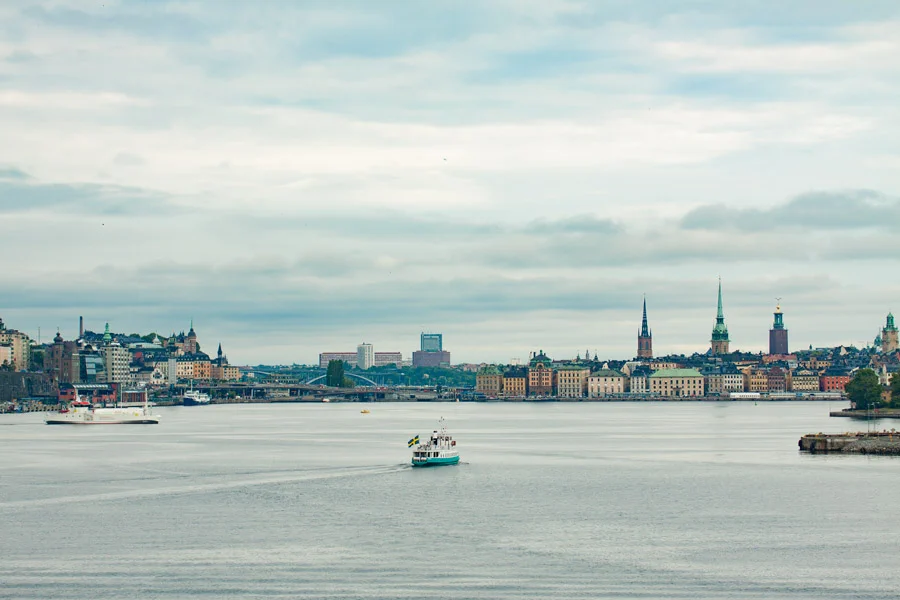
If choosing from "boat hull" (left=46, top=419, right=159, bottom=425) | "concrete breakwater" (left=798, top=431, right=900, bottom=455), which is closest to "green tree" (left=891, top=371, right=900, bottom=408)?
"concrete breakwater" (left=798, top=431, right=900, bottom=455)

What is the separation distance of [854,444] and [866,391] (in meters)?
68.4

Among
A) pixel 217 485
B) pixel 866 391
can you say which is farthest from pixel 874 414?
pixel 217 485

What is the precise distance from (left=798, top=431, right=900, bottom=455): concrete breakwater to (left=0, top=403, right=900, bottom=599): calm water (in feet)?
9.23

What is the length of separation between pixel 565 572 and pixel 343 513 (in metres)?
13.0

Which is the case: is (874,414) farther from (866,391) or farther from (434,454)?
(434,454)

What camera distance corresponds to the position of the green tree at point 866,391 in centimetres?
14062

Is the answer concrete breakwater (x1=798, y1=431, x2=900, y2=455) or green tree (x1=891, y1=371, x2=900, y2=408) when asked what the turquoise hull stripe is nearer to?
concrete breakwater (x1=798, y1=431, x2=900, y2=455)

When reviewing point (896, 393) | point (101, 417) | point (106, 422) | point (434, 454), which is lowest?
point (106, 422)

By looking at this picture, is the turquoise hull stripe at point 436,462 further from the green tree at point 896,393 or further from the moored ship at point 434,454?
the green tree at point 896,393

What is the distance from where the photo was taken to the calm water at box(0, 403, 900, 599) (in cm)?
3338

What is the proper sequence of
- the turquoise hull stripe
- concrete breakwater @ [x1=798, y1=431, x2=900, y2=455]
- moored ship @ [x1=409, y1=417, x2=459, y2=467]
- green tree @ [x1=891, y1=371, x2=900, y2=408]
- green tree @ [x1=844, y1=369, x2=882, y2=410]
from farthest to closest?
1. green tree @ [x1=844, y1=369, x2=882, y2=410]
2. green tree @ [x1=891, y1=371, x2=900, y2=408]
3. concrete breakwater @ [x1=798, y1=431, x2=900, y2=455]
4. moored ship @ [x1=409, y1=417, x2=459, y2=467]
5. the turquoise hull stripe

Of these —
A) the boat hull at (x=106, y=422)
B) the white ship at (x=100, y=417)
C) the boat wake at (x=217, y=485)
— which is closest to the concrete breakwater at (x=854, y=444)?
the boat wake at (x=217, y=485)

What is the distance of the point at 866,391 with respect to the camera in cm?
14138

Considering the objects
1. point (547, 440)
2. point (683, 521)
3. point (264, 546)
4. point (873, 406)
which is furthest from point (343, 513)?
point (873, 406)
